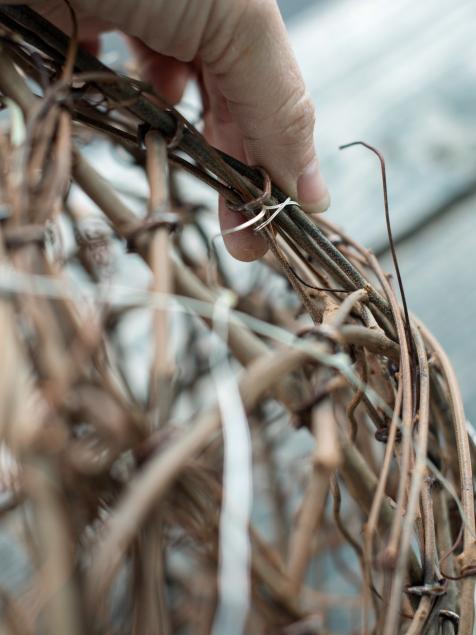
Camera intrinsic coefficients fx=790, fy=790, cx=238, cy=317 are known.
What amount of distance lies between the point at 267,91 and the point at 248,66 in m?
0.01

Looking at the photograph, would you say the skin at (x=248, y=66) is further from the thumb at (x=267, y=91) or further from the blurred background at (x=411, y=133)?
the blurred background at (x=411, y=133)

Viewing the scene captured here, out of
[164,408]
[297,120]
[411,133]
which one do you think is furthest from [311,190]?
[411,133]

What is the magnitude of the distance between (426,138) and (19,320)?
0.55m

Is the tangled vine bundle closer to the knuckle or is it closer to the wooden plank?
the knuckle

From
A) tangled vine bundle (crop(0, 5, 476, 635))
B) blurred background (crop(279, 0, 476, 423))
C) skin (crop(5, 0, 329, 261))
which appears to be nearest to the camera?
tangled vine bundle (crop(0, 5, 476, 635))

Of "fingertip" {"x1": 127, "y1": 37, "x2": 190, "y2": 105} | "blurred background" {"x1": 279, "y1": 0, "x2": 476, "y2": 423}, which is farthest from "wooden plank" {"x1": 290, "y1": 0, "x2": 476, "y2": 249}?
"fingertip" {"x1": 127, "y1": 37, "x2": 190, "y2": 105}

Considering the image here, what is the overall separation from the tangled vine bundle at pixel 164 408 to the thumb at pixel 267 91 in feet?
0.09

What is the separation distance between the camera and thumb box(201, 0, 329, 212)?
0.26 meters

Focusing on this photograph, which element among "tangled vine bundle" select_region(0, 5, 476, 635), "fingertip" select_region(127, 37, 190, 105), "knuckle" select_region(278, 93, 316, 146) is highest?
"fingertip" select_region(127, 37, 190, 105)

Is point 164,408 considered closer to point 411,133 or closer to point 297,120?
point 297,120

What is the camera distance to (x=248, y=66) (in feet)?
0.88

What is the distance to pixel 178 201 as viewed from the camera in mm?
370

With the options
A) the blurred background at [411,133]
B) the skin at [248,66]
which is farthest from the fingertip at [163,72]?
the blurred background at [411,133]

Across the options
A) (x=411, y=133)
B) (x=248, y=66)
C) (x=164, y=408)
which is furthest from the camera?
(x=411, y=133)
